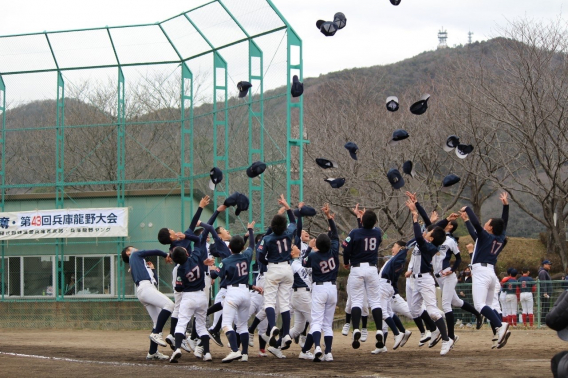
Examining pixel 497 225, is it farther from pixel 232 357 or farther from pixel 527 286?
pixel 527 286

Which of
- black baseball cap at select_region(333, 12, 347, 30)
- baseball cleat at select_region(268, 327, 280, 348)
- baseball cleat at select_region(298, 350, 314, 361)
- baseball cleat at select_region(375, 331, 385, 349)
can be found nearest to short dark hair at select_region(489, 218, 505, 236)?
baseball cleat at select_region(375, 331, 385, 349)

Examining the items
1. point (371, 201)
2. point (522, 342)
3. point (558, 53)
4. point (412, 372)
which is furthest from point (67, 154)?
point (412, 372)

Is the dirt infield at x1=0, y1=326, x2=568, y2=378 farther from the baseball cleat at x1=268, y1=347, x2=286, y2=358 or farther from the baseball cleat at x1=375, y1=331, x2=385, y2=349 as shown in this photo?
the baseball cleat at x1=375, y1=331, x2=385, y2=349

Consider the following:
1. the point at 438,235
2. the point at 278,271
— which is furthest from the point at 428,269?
the point at 278,271

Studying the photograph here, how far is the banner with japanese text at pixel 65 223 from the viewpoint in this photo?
75.6 ft

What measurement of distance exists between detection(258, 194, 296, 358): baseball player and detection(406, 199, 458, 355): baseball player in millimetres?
2038

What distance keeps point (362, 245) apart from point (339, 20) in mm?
6065

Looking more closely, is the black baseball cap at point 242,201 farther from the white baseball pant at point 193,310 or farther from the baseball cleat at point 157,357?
the baseball cleat at point 157,357

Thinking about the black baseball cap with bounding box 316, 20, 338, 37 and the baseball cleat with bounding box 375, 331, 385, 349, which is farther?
the black baseball cap with bounding box 316, 20, 338, 37

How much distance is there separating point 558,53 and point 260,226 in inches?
557

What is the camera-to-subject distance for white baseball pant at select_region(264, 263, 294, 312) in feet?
41.0

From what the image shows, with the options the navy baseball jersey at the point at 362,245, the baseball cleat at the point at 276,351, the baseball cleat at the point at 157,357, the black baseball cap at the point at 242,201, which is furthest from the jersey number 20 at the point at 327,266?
the black baseball cap at the point at 242,201

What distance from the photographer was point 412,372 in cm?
1009

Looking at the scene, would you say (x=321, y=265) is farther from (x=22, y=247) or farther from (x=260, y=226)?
(x=22, y=247)
